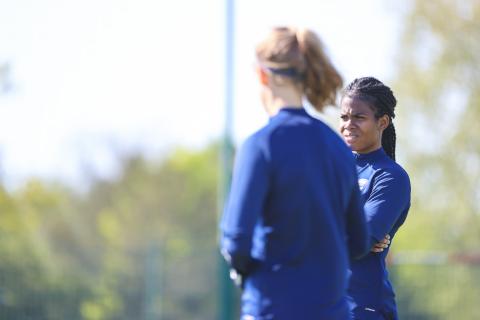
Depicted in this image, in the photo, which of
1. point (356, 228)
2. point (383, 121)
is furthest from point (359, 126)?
point (356, 228)

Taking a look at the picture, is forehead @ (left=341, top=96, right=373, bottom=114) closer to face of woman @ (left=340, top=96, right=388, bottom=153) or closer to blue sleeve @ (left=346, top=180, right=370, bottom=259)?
face of woman @ (left=340, top=96, right=388, bottom=153)

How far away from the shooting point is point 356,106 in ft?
18.0

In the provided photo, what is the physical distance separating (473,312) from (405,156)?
4949mm

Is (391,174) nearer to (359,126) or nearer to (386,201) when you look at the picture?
(386,201)

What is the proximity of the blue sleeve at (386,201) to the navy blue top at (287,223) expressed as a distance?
1046 millimetres

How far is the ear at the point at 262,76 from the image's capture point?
4.10 metres

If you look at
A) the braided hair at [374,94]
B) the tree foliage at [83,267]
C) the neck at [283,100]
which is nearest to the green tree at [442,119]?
the tree foliage at [83,267]

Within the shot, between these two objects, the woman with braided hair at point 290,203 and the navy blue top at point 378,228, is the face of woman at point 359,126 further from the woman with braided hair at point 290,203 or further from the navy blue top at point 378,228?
the woman with braided hair at point 290,203

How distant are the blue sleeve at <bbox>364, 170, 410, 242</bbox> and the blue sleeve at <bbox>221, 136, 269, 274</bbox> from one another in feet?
4.05

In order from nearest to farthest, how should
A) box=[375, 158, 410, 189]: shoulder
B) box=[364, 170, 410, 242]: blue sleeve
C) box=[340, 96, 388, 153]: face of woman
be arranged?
box=[364, 170, 410, 242]: blue sleeve, box=[375, 158, 410, 189]: shoulder, box=[340, 96, 388, 153]: face of woman

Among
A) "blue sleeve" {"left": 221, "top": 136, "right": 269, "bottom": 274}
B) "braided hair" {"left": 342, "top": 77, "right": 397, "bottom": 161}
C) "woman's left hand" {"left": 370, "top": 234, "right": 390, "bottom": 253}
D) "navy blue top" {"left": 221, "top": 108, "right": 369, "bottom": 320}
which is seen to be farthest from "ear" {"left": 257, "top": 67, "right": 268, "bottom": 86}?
"braided hair" {"left": 342, "top": 77, "right": 397, "bottom": 161}

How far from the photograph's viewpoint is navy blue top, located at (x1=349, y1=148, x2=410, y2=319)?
17.0 ft

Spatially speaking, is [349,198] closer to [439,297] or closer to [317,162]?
[317,162]

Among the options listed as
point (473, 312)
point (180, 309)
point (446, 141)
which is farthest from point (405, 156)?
point (180, 309)
